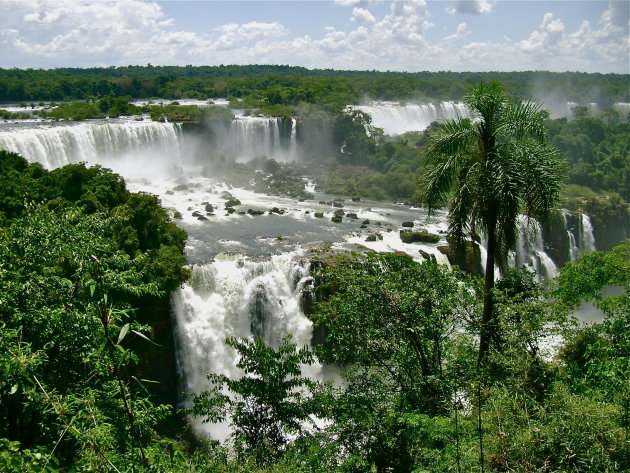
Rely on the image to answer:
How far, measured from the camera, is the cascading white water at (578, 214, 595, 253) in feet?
90.0

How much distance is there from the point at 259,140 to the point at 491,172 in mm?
33238

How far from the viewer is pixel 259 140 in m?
38.3

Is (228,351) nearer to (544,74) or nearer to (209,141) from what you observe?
(209,141)

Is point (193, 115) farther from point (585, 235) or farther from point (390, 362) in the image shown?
point (390, 362)

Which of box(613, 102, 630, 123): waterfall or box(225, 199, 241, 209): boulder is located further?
box(613, 102, 630, 123): waterfall

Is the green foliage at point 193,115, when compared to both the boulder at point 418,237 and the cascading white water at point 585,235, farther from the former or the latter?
the cascading white water at point 585,235

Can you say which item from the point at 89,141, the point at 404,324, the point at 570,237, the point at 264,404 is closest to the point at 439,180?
the point at 404,324

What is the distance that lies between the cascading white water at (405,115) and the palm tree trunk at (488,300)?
149ft

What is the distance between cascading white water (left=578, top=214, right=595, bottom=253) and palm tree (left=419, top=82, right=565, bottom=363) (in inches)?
928

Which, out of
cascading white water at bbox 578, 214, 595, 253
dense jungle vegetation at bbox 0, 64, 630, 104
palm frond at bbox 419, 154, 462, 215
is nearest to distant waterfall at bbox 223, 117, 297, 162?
dense jungle vegetation at bbox 0, 64, 630, 104

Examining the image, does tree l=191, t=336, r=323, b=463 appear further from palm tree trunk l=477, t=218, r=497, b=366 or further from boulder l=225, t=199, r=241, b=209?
boulder l=225, t=199, r=241, b=209

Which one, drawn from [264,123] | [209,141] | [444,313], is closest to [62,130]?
[209,141]

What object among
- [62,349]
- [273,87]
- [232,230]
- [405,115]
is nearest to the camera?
[62,349]

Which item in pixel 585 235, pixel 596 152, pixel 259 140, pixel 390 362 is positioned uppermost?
pixel 259 140
